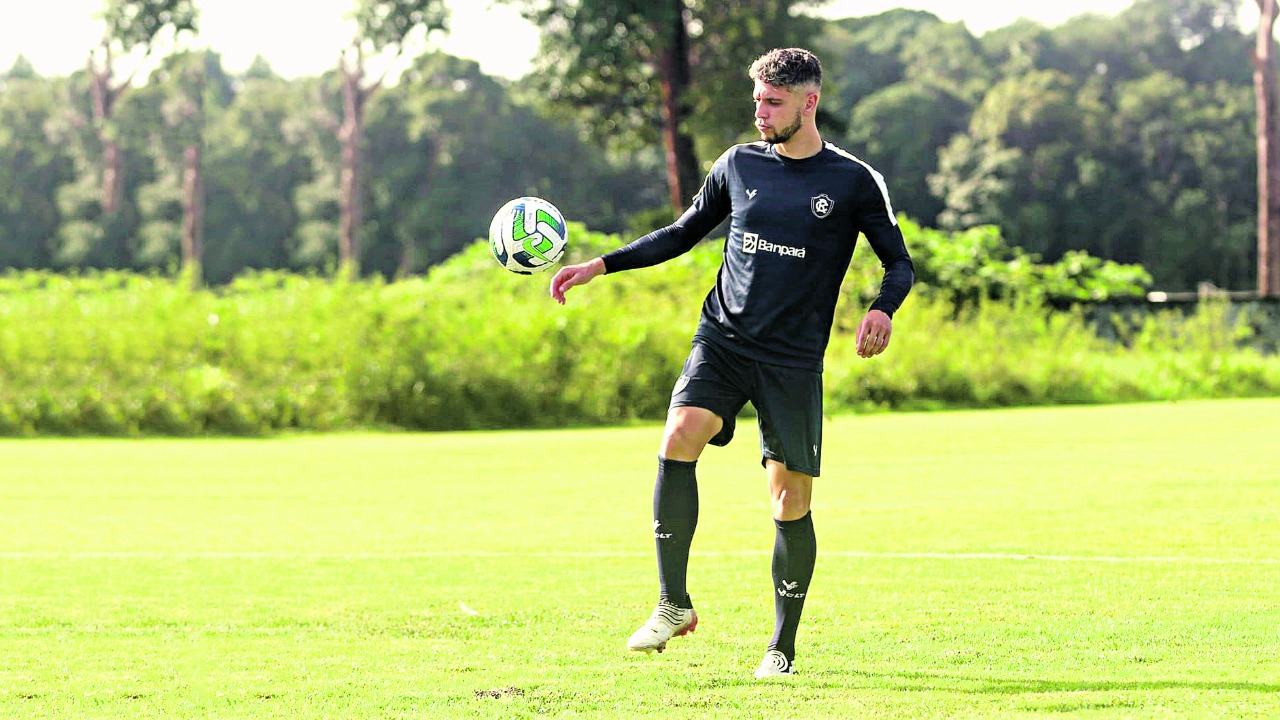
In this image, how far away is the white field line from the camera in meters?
8.68

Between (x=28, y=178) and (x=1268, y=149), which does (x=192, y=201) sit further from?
(x=1268, y=149)

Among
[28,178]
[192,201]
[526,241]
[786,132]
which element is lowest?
[526,241]

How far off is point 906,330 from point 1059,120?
42911 mm

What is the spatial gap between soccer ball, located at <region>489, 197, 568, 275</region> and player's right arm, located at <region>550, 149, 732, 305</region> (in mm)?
496

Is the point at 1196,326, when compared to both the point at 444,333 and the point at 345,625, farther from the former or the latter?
the point at 345,625

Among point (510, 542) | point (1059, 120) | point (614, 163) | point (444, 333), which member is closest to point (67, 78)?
point (614, 163)

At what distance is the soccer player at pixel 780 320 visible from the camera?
226 inches

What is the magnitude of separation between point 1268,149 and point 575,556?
27792mm

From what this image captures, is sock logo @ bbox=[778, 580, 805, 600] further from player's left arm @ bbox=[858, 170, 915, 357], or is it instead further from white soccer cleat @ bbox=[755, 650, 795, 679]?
player's left arm @ bbox=[858, 170, 915, 357]

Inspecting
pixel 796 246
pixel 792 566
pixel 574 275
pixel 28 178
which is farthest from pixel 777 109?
pixel 28 178

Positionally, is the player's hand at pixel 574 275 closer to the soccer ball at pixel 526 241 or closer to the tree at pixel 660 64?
the soccer ball at pixel 526 241

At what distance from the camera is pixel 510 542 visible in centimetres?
1032

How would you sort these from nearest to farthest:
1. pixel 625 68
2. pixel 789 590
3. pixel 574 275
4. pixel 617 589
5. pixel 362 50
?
pixel 789 590, pixel 574 275, pixel 617 589, pixel 625 68, pixel 362 50

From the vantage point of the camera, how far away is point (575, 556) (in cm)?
943
